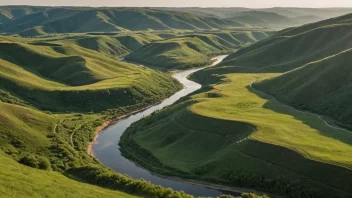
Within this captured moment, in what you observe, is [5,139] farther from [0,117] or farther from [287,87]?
[287,87]

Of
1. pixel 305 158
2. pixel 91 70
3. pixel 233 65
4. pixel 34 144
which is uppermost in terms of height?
pixel 233 65

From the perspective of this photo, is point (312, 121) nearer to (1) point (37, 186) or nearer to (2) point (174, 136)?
(2) point (174, 136)

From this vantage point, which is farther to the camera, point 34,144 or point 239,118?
point 239,118

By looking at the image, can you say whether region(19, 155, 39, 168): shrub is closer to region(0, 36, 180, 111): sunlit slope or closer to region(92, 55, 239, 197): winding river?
region(92, 55, 239, 197): winding river

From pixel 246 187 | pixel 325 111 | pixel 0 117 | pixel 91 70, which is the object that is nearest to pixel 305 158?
pixel 246 187

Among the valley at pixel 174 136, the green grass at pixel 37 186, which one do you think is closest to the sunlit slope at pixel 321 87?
the valley at pixel 174 136

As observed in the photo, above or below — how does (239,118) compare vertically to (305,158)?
above

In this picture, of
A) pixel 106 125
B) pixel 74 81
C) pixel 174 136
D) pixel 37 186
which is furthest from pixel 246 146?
pixel 74 81
